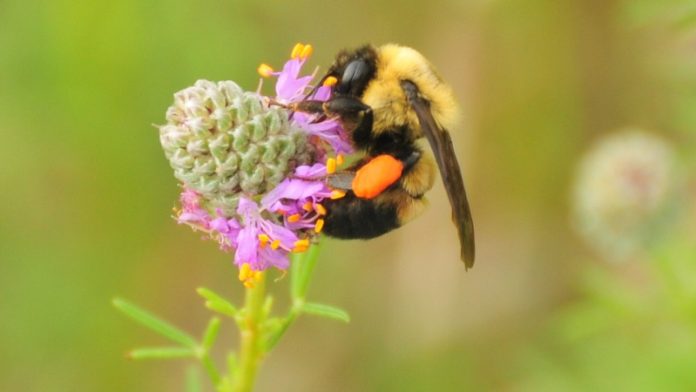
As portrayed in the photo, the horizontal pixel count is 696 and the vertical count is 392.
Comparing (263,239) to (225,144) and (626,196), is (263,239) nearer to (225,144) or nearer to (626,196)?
(225,144)

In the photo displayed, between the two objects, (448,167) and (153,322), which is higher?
(448,167)

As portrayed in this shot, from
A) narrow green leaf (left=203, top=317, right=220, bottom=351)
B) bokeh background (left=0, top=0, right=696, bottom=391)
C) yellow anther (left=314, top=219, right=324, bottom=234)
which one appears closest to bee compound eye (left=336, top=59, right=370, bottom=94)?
yellow anther (left=314, top=219, right=324, bottom=234)

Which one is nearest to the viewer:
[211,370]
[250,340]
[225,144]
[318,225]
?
[225,144]

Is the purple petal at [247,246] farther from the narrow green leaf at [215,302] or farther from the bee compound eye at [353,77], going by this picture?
the bee compound eye at [353,77]

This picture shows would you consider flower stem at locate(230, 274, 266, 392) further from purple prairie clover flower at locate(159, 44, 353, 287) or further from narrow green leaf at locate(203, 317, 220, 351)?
purple prairie clover flower at locate(159, 44, 353, 287)

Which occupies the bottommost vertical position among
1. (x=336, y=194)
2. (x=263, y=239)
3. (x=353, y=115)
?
(x=263, y=239)

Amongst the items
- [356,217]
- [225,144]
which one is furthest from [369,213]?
[225,144]

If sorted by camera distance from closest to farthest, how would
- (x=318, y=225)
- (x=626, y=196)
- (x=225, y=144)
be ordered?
(x=225, y=144)
(x=318, y=225)
(x=626, y=196)

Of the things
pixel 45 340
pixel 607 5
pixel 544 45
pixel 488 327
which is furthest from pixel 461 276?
pixel 45 340
